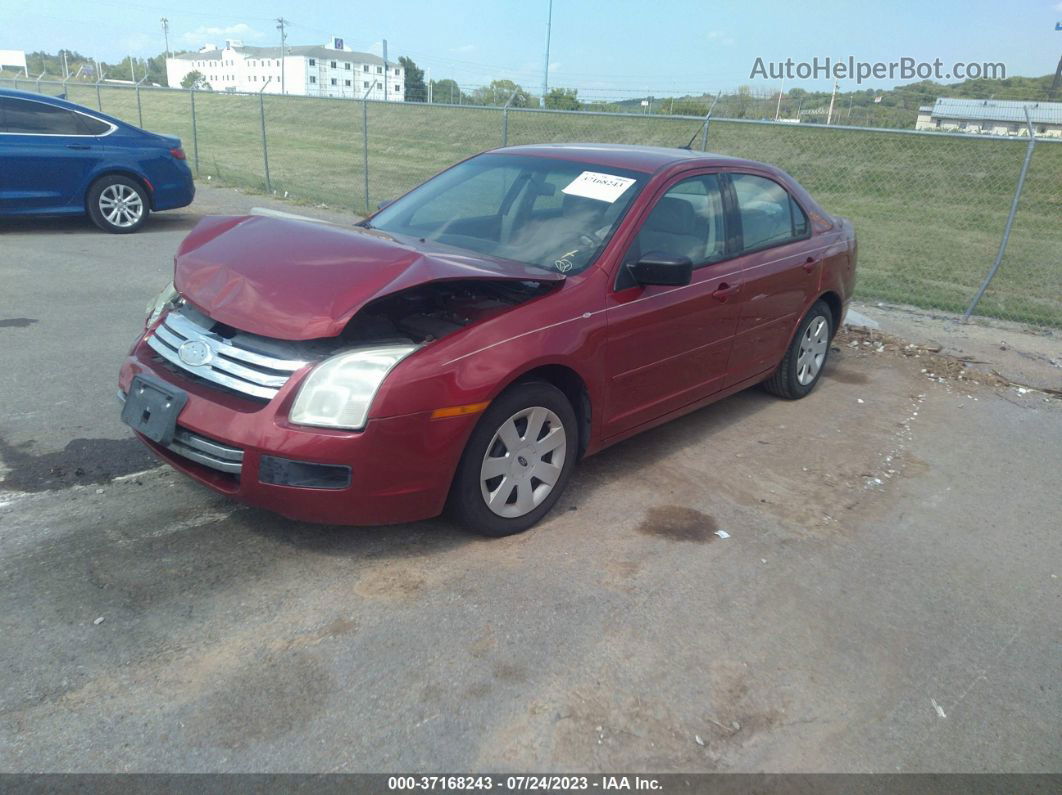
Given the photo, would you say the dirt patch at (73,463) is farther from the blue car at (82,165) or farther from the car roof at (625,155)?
the blue car at (82,165)

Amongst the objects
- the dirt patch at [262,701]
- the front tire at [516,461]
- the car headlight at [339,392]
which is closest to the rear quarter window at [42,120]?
the car headlight at [339,392]

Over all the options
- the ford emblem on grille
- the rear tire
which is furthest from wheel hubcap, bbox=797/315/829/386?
the ford emblem on grille

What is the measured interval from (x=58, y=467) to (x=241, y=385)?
1.48 m

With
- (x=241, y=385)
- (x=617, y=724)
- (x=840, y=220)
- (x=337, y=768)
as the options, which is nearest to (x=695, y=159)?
(x=840, y=220)

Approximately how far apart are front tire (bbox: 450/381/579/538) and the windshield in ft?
2.50

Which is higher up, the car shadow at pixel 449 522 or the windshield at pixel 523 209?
the windshield at pixel 523 209

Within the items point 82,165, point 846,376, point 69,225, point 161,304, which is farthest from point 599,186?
point 69,225

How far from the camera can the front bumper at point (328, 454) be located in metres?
3.24

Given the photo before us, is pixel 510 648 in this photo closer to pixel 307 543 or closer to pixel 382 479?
pixel 382 479

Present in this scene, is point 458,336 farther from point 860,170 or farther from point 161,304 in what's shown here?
point 860,170

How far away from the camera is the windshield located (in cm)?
429

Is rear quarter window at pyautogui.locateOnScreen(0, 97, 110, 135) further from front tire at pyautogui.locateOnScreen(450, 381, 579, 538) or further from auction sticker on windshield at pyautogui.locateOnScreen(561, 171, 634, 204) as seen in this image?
front tire at pyautogui.locateOnScreen(450, 381, 579, 538)

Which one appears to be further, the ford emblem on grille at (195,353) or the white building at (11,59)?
the white building at (11,59)

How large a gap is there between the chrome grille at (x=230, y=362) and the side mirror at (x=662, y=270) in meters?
1.67
